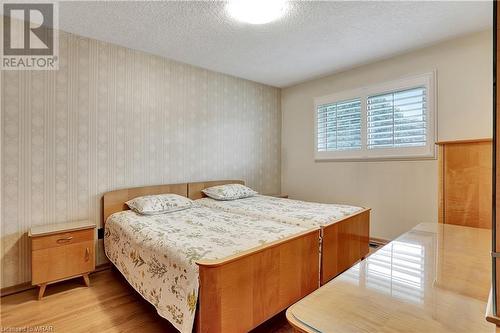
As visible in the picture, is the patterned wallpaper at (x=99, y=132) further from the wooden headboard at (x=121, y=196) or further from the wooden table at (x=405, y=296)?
the wooden table at (x=405, y=296)

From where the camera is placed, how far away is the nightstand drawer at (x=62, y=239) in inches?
84.7

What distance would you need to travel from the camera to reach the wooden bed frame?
1350 millimetres

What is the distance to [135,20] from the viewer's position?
2.40 metres

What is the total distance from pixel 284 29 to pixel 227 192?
2.00 metres

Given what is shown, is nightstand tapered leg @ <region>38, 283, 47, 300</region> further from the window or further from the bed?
the window

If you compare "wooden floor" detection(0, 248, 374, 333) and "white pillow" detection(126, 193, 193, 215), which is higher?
"white pillow" detection(126, 193, 193, 215)

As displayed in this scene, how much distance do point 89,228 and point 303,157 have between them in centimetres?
318

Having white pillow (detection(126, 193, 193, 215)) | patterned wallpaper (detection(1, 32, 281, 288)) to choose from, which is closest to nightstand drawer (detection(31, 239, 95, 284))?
patterned wallpaper (detection(1, 32, 281, 288))

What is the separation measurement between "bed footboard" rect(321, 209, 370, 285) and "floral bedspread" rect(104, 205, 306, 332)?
1.10 ft

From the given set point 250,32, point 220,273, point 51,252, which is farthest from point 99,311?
point 250,32

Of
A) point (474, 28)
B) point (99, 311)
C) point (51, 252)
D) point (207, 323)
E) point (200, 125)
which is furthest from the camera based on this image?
point (200, 125)

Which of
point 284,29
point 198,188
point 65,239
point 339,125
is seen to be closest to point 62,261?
→ point 65,239

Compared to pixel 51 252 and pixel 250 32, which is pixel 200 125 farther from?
pixel 51 252
